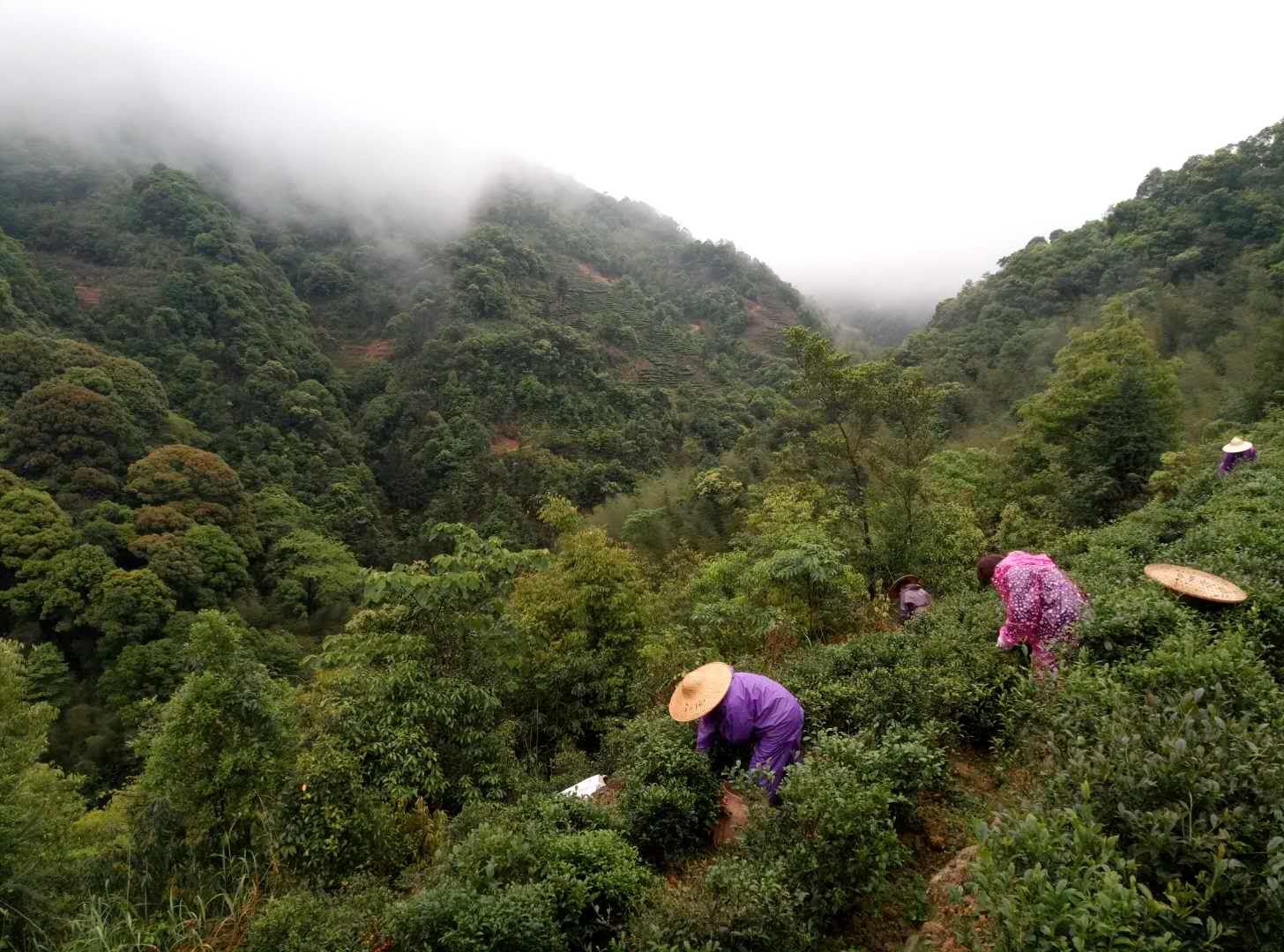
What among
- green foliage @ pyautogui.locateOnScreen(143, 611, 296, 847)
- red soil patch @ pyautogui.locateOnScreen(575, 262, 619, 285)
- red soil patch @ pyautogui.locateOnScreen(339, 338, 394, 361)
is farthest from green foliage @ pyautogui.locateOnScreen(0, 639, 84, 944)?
red soil patch @ pyautogui.locateOnScreen(575, 262, 619, 285)

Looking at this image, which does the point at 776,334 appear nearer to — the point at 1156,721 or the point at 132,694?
the point at 132,694

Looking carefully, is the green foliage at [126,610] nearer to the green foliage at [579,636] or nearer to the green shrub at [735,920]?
the green foliage at [579,636]

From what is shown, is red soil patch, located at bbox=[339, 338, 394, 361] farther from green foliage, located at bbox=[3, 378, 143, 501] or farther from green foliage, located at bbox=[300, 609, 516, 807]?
green foliage, located at bbox=[300, 609, 516, 807]

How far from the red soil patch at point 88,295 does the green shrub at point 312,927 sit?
1656 inches

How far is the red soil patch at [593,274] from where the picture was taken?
54.2 metres

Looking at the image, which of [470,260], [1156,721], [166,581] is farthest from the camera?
[470,260]

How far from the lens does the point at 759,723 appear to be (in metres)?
4.04

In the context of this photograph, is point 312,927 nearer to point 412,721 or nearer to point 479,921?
point 479,921

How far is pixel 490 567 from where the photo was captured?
23.8ft

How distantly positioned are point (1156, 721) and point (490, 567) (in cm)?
619

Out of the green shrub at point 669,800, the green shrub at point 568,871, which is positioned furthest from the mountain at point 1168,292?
the green shrub at point 568,871

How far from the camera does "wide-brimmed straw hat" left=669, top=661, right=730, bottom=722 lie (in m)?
3.99

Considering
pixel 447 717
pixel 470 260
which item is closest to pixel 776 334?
pixel 470 260

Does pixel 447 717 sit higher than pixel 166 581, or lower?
higher
